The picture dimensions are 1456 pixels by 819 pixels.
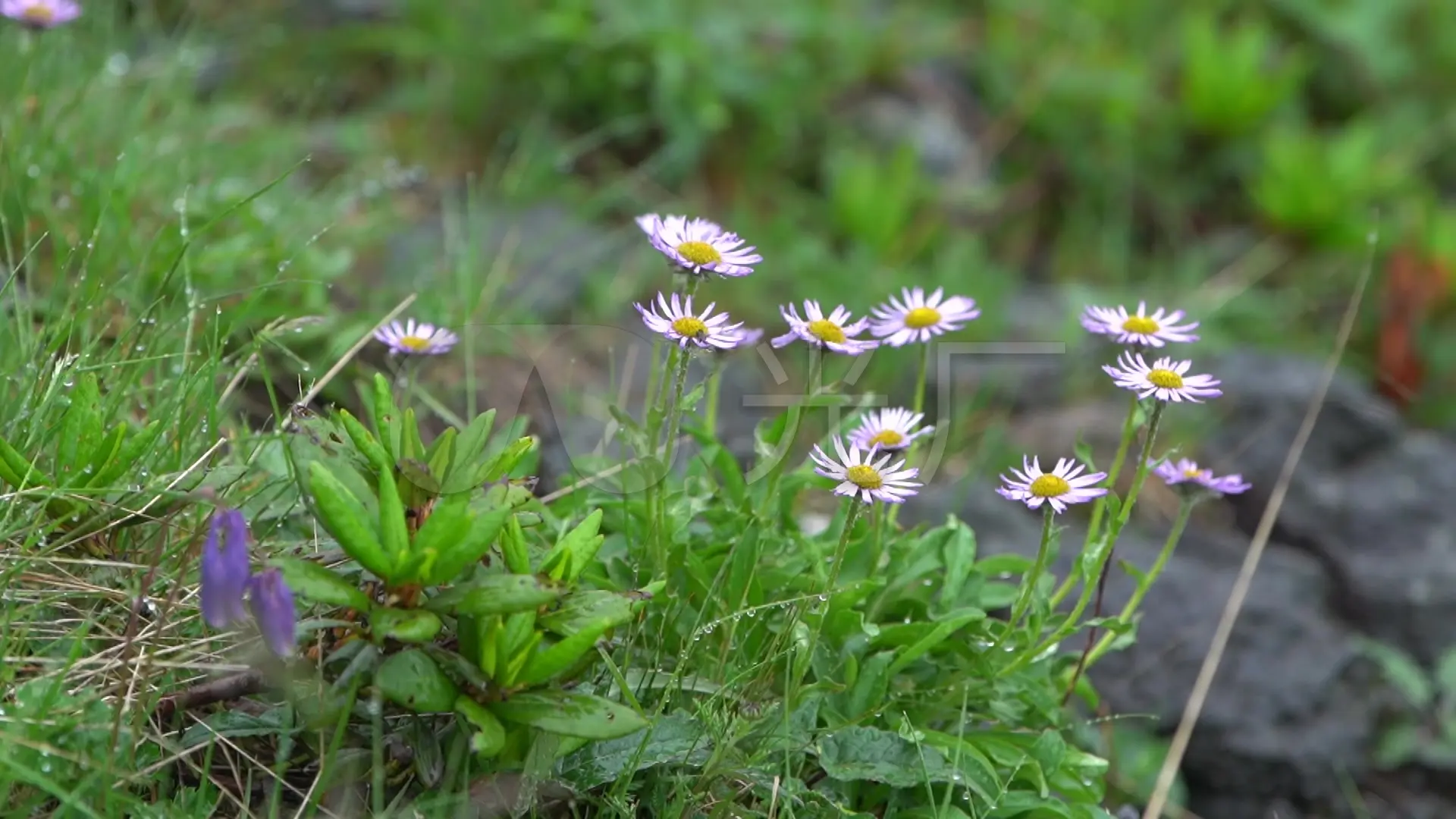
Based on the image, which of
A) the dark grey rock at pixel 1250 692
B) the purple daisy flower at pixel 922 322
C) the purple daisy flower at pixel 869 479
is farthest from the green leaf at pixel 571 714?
the dark grey rock at pixel 1250 692

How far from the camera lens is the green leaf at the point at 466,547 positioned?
4.83 feet

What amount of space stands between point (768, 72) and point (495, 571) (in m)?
3.15

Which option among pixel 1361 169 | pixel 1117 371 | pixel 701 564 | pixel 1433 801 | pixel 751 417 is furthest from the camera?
pixel 1361 169

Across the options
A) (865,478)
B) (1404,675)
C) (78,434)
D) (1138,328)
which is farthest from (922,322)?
(1404,675)

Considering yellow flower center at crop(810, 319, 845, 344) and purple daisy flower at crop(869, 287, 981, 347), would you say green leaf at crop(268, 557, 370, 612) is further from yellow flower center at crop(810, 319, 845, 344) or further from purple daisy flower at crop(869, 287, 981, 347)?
purple daisy flower at crop(869, 287, 981, 347)

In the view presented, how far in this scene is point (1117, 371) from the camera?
174 cm

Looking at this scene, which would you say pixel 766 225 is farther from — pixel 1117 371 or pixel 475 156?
pixel 1117 371

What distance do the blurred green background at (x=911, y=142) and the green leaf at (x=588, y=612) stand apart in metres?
2.00

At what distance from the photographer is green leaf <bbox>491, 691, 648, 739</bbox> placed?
147 cm

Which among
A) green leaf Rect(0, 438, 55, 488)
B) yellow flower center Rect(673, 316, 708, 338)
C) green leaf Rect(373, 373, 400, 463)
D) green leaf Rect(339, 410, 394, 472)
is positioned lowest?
green leaf Rect(0, 438, 55, 488)

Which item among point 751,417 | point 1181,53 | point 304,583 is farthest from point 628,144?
point 304,583

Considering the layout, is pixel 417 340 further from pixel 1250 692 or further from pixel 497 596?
pixel 1250 692

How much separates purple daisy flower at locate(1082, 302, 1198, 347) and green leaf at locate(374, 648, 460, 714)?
1.02m

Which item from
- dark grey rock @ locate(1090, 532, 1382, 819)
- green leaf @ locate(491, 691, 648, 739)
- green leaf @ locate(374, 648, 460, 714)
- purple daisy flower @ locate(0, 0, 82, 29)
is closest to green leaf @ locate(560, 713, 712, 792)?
green leaf @ locate(491, 691, 648, 739)
